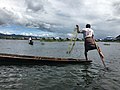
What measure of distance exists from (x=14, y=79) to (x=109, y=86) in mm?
5868

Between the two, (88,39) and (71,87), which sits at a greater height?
(88,39)

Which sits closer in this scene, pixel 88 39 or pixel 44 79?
pixel 44 79

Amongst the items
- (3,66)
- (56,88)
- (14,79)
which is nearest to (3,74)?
(14,79)

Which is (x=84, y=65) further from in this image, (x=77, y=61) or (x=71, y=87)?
(x=71, y=87)

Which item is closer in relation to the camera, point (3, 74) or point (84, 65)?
point (3, 74)

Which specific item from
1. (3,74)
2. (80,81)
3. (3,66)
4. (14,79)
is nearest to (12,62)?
(3,66)

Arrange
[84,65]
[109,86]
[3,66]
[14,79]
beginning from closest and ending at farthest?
1. [109,86]
2. [14,79]
3. [3,66]
4. [84,65]

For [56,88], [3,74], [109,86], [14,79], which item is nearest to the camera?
[56,88]

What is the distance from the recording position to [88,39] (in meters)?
17.3

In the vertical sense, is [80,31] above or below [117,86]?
above

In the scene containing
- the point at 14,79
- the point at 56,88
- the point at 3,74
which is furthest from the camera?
the point at 3,74

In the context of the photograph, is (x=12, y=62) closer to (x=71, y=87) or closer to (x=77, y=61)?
(x=77, y=61)

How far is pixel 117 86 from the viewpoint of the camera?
1138cm

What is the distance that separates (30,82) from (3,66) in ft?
20.6
